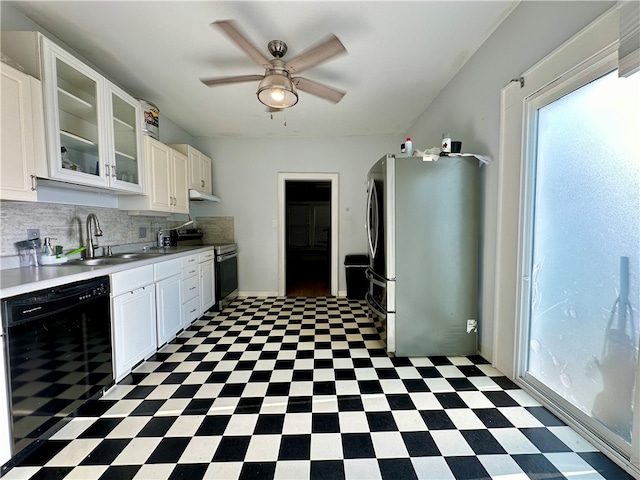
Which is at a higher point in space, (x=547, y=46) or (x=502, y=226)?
(x=547, y=46)

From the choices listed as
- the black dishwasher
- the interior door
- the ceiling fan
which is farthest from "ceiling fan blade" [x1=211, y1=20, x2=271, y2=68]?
the interior door

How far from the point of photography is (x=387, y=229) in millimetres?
2238

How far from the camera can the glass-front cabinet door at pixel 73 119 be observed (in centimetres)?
168

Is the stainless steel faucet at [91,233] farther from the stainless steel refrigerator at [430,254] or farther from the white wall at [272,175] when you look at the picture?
the stainless steel refrigerator at [430,254]

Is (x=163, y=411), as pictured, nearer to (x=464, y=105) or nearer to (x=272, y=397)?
(x=272, y=397)

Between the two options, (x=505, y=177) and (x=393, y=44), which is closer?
(x=505, y=177)

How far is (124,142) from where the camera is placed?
2396 mm

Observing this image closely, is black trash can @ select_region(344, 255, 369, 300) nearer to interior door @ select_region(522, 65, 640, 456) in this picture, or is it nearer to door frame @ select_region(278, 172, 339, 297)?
door frame @ select_region(278, 172, 339, 297)

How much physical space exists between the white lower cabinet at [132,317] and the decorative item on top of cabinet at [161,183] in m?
0.87

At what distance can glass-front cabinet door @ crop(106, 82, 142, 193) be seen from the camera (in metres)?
2.20

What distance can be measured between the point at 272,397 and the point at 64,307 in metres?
1.30

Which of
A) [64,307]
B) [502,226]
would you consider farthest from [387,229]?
[64,307]

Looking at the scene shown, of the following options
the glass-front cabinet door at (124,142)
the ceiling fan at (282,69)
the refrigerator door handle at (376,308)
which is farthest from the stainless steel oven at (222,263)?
the ceiling fan at (282,69)

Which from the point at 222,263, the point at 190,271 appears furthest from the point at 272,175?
the point at 190,271
